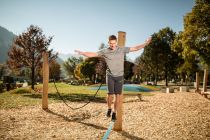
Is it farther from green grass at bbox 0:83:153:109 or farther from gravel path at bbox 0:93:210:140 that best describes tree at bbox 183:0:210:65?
gravel path at bbox 0:93:210:140

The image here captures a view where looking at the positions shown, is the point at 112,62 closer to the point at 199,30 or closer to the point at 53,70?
the point at 199,30

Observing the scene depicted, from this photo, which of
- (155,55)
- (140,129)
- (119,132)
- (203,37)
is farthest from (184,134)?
(155,55)

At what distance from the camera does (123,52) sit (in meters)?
6.89

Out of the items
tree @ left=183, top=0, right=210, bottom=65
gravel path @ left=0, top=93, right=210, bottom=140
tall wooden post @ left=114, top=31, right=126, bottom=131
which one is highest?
tree @ left=183, top=0, right=210, bottom=65

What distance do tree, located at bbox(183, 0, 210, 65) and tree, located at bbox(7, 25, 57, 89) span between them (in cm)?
1800

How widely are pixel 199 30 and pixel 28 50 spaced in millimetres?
21971

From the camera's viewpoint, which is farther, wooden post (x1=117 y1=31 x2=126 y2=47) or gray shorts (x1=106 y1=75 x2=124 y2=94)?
wooden post (x1=117 y1=31 x2=126 y2=47)

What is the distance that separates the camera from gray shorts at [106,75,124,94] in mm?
6660

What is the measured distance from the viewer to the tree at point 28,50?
93.8 ft

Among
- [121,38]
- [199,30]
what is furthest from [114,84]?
[199,30]

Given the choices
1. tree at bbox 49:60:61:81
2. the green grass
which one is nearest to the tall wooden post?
the green grass

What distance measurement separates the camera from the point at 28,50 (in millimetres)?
29250

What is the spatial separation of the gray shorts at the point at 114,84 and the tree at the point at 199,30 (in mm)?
20545

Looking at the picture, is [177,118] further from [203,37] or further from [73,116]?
[203,37]
